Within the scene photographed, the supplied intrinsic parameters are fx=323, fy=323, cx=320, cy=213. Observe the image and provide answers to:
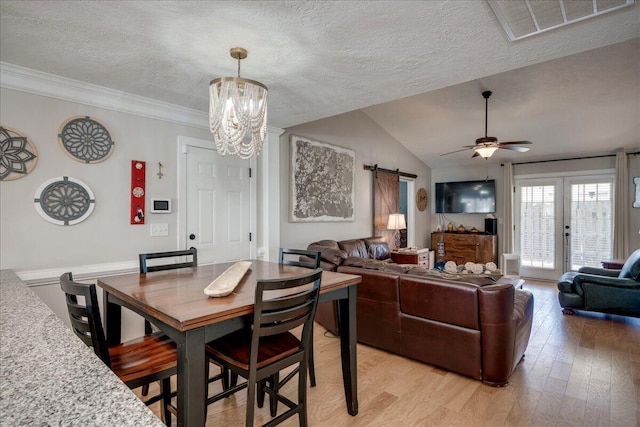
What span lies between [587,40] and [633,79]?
2841 mm

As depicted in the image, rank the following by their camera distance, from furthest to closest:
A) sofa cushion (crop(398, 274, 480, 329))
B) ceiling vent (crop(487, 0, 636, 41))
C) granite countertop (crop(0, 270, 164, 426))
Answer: sofa cushion (crop(398, 274, 480, 329))
ceiling vent (crop(487, 0, 636, 41))
granite countertop (crop(0, 270, 164, 426))

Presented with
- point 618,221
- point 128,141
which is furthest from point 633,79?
point 128,141

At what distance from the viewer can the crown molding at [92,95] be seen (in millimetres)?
2336

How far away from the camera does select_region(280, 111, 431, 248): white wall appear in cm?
436

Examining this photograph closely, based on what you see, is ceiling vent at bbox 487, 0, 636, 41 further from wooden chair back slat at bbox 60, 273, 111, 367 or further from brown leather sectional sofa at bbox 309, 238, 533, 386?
wooden chair back slat at bbox 60, 273, 111, 367

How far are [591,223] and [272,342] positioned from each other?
645cm

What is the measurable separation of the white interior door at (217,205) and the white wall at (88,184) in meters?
0.18

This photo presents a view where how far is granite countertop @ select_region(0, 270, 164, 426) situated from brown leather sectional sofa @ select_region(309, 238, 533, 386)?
7.44 ft

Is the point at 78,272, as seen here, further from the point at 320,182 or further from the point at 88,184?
Result: the point at 320,182

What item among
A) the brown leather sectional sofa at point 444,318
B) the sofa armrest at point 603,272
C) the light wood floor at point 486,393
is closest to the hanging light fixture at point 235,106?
the brown leather sectional sofa at point 444,318

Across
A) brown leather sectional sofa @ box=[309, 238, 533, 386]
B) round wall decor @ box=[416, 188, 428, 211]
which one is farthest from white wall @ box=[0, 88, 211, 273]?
round wall decor @ box=[416, 188, 428, 211]

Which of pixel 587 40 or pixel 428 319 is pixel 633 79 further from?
pixel 428 319

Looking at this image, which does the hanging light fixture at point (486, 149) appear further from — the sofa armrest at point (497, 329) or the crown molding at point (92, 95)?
the crown molding at point (92, 95)

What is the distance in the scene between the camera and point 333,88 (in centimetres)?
273
